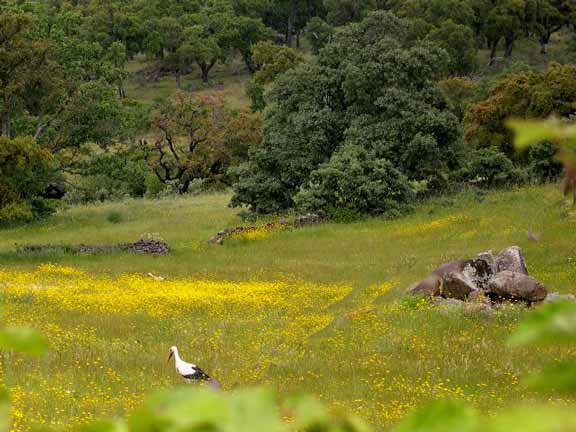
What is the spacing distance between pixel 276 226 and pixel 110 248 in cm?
623

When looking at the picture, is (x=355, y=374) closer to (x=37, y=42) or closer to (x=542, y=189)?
(x=542, y=189)

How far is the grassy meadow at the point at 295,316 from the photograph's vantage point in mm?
9672

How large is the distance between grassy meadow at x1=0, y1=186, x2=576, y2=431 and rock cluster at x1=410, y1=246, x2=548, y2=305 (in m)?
0.88

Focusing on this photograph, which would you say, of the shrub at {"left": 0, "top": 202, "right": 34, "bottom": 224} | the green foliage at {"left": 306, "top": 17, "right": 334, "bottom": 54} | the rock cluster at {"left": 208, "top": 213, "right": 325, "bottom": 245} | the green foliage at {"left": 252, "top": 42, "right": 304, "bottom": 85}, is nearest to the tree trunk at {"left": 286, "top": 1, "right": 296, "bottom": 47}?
the green foliage at {"left": 306, "top": 17, "right": 334, "bottom": 54}

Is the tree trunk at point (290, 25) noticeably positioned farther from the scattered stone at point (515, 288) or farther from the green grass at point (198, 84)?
the scattered stone at point (515, 288)

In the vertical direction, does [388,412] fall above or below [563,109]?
above

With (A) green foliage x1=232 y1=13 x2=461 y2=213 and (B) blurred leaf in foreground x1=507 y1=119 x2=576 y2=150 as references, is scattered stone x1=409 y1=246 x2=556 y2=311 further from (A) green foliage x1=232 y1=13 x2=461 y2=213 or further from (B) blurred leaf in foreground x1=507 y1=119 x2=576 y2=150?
(B) blurred leaf in foreground x1=507 y1=119 x2=576 y2=150

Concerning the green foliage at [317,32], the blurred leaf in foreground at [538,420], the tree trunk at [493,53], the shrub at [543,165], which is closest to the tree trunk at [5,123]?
the shrub at [543,165]

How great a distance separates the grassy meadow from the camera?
9.67m

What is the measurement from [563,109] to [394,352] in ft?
75.7

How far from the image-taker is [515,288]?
47.6ft

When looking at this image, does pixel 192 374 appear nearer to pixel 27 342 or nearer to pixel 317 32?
pixel 27 342

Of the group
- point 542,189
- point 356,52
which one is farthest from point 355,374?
point 356,52

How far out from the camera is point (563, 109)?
103 feet
